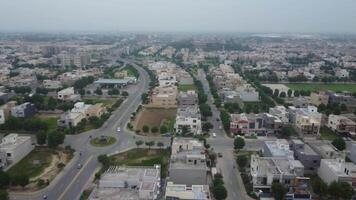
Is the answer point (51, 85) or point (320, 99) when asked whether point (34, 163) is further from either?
point (320, 99)

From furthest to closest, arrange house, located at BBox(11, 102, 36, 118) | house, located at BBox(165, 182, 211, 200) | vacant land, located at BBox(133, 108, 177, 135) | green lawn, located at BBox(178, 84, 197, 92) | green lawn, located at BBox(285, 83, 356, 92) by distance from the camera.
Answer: green lawn, located at BBox(285, 83, 356, 92), green lawn, located at BBox(178, 84, 197, 92), house, located at BBox(11, 102, 36, 118), vacant land, located at BBox(133, 108, 177, 135), house, located at BBox(165, 182, 211, 200)

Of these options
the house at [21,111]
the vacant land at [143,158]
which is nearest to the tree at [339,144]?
the vacant land at [143,158]

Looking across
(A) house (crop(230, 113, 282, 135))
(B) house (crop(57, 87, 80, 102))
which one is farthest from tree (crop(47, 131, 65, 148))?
(B) house (crop(57, 87, 80, 102))

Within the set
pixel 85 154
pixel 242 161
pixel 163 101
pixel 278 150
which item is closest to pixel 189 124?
pixel 242 161

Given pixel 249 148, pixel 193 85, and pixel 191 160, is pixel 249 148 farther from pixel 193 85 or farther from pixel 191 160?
pixel 193 85

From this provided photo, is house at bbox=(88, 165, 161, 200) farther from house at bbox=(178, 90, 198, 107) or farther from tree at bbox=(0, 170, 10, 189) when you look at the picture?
house at bbox=(178, 90, 198, 107)

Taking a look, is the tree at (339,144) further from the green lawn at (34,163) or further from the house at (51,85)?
the house at (51,85)
